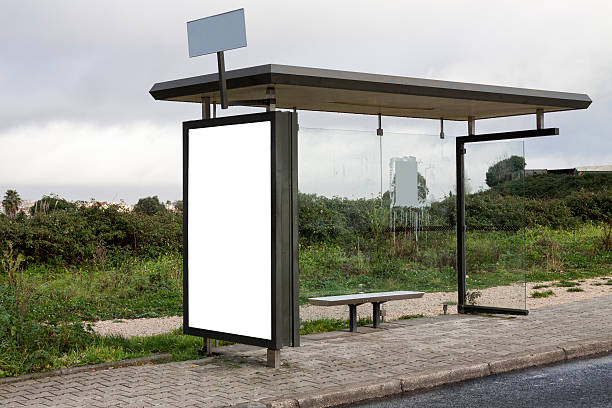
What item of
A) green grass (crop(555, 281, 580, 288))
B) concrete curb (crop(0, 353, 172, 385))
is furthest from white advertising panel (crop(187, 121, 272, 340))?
green grass (crop(555, 281, 580, 288))

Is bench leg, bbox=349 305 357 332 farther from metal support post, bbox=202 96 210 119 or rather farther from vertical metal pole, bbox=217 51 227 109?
vertical metal pole, bbox=217 51 227 109

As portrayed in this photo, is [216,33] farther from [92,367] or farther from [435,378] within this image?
[435,378]

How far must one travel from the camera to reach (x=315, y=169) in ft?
36.1

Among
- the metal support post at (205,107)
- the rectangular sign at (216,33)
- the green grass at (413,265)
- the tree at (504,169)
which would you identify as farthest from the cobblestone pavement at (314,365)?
the rectangular sign at (216,33)

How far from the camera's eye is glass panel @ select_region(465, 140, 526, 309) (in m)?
11.8

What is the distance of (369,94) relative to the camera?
9430 mm

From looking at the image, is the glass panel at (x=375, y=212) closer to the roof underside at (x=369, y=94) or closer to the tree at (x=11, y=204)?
the roof underside at (x=369, y=94)

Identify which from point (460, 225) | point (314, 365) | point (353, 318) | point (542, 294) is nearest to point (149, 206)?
point (542, 294)

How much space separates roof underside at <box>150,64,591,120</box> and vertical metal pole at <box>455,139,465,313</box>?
580mm

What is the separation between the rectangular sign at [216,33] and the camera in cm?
805

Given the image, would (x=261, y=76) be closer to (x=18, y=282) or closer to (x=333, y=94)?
(x=333, y=94)

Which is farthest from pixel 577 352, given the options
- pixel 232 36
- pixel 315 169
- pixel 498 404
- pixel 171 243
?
pixel 171 243

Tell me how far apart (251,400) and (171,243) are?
15.5 m

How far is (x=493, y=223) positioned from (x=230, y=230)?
17.8 feet
